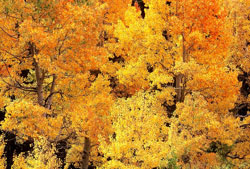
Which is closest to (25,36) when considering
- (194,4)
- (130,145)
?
(130,145)

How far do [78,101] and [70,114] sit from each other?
76 centimetres

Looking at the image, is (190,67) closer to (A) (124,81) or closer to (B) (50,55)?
(A) (124,81)

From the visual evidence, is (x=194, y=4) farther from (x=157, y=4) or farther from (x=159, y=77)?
(x=159, y=77)

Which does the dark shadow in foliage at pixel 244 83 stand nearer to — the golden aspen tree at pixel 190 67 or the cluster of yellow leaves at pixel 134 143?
the golden aspen tree at pixel 190 67

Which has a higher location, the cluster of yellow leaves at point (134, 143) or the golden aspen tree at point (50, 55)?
the golden aspen tree at point (50, 55)

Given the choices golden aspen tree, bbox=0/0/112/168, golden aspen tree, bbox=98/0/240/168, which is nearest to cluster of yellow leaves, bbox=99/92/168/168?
golden aspen tree, bbox=98/0/240/168

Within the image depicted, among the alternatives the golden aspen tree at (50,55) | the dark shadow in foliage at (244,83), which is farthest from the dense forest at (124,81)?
the dark shadow in foliage at (244,83)

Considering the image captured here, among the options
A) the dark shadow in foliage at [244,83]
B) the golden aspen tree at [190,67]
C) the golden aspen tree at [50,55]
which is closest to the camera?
the golden aspen tree at [50,55]

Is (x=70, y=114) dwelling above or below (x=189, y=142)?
above

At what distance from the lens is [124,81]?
634 inches

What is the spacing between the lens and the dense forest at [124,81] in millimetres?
11219

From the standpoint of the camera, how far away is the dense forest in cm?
1122

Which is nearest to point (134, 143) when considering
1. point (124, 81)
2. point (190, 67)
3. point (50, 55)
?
point (190, 67)

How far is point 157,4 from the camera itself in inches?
592
